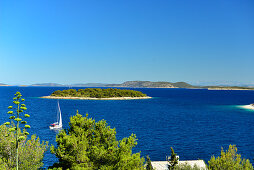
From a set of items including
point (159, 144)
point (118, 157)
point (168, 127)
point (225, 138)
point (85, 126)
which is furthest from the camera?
point (168, 127)

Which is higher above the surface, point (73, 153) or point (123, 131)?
point (73, 153)

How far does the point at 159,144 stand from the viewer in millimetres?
56438

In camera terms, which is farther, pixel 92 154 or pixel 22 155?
pixel 22 155

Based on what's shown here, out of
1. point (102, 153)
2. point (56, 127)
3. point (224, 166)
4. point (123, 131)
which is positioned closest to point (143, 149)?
point (123, 131)

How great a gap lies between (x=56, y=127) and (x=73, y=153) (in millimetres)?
54962

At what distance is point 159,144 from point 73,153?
36.3 metres

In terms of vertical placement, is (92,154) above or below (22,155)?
above

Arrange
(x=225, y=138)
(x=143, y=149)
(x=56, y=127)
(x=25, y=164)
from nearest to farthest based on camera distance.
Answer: (x=25, y=164) → (x=143, y=149) → (x=225, y=138) → (x=56, y=127)

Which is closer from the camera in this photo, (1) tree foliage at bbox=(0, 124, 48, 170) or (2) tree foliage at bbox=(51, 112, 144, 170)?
(2) tree foliage at bbox=(51, 112, 144, 170)

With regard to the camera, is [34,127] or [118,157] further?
[34,127]


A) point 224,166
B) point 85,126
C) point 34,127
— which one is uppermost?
point 85,126

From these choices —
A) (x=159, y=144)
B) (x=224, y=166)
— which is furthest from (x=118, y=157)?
(x=159, y=144)

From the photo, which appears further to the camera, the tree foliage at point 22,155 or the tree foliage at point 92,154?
the tree foliage at point 22,155

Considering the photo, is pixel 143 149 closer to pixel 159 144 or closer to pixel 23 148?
pixel 159 144
